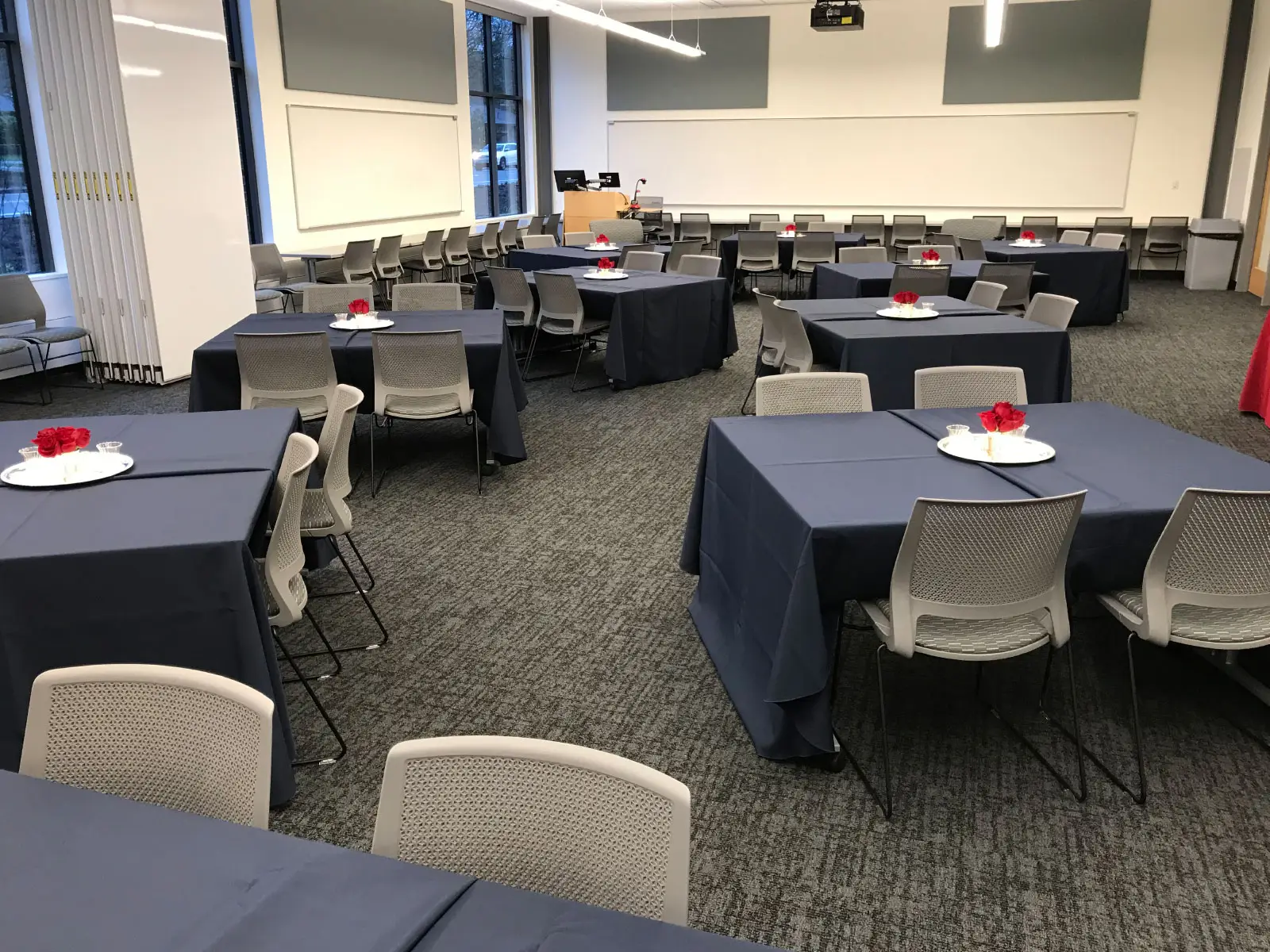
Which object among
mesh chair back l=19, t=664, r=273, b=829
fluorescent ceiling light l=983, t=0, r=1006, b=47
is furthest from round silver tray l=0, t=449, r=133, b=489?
fluorescent ceiling light l=983, t=0, r=1006, b=47

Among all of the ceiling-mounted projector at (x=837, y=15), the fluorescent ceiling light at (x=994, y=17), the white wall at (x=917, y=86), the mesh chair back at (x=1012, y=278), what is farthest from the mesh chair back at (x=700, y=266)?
the white wall at (x=917, y=86)

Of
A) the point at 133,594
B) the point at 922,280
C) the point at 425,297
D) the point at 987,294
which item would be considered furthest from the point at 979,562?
the point at 922,280

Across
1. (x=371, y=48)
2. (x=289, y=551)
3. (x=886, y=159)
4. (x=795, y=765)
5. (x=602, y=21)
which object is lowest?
(x=795, y=765)

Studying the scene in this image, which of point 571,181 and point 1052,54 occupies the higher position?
point 1052,54

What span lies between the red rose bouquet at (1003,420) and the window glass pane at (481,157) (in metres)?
12.3

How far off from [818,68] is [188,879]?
1497cm

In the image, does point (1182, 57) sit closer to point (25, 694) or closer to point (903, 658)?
point (903, 658)

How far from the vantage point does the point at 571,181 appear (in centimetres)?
1336

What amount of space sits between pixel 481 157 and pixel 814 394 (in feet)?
39.8

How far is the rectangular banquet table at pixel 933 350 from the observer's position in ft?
18.0

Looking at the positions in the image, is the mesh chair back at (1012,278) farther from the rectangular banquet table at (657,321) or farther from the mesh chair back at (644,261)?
the mesh chair back at (644,261)

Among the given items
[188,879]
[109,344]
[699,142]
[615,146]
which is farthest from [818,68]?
[188,879]

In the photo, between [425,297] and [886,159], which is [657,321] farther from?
[886,159]

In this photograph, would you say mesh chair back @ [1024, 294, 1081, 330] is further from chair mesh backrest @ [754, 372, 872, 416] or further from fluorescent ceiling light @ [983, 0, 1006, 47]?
fluorescent ceiling light @ [983, 0, 1006, 47]
